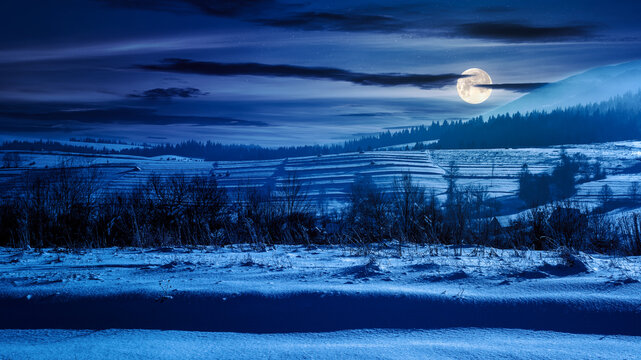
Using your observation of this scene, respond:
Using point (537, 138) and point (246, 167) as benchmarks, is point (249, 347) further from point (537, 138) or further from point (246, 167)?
point (537, 138)

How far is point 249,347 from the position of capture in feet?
9.64

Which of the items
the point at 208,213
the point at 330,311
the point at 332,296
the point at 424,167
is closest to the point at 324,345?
the point at 330,311

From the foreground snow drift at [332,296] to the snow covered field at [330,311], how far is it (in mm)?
11

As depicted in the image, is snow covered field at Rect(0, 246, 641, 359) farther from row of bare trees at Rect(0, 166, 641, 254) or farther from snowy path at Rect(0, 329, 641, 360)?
row of bare trees at Rect(0, 166, 641, 254)

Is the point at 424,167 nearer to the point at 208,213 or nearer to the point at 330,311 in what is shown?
the point at 208,213

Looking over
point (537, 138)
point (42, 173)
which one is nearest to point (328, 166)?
point (42, 173)

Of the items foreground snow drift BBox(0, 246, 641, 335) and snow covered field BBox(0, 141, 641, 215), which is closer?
foreground snow drift BBox(0, 246, 641, 335)

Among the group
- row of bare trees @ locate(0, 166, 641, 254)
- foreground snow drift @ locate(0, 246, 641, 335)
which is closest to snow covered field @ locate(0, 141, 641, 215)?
row of bare trees @ locate(0, 166, 641, 254)

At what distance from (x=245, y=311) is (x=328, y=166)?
32216mm

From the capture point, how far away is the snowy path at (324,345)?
2.74 meters

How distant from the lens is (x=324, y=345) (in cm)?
295

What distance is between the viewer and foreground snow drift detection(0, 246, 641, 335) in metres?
3.36

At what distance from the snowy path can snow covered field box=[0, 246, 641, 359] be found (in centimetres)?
1

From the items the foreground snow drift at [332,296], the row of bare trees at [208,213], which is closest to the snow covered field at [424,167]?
the row of bare trees at [208,213]
